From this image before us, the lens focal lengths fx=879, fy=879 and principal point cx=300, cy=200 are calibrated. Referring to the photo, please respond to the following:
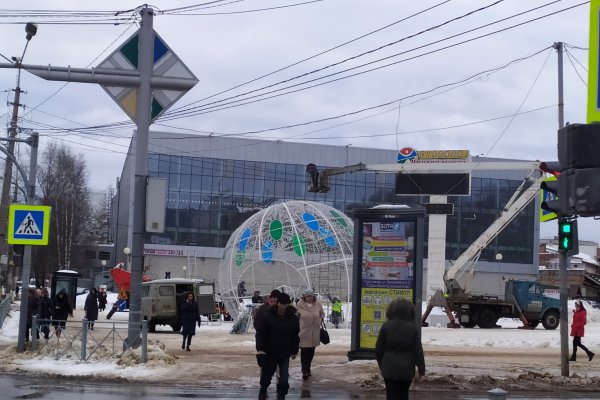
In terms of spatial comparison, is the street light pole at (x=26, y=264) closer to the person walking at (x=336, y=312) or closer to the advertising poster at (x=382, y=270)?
the advertising poster at (x=382, y=270)

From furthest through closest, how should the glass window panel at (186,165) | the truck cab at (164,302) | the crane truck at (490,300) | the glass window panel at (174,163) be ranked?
the glass window panel at (186,165)
the glass window panel at (174,163)
the crane truck at (490,300)
the truck cab at (164,302)

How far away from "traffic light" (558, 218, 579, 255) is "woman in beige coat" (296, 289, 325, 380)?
5217mm

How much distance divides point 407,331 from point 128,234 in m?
73.5

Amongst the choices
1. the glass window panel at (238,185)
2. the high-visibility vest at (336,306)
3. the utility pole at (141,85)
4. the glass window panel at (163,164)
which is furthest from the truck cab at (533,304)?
the glass window panel at (163,164)

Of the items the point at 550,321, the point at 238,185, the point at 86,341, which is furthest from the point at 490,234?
the point at 238,185

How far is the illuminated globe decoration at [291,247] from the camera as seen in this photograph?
3881 centimetres

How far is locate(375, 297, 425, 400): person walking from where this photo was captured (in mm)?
9578

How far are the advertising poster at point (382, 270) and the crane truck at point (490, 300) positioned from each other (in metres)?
25.1

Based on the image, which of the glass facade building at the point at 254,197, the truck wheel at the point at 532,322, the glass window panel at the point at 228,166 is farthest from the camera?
the glass window panel at the point at 228,166

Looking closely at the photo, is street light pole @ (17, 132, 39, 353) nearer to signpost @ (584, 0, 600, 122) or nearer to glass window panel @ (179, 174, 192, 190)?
signpost @ (584, 0, 600, 122)

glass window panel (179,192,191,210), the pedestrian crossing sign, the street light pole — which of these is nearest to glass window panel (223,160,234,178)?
glass window panel (179,192,191,210)

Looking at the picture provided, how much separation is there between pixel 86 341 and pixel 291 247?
68.6 feet

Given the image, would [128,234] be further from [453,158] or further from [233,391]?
[233,391]

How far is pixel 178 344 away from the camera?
27.3 meters
